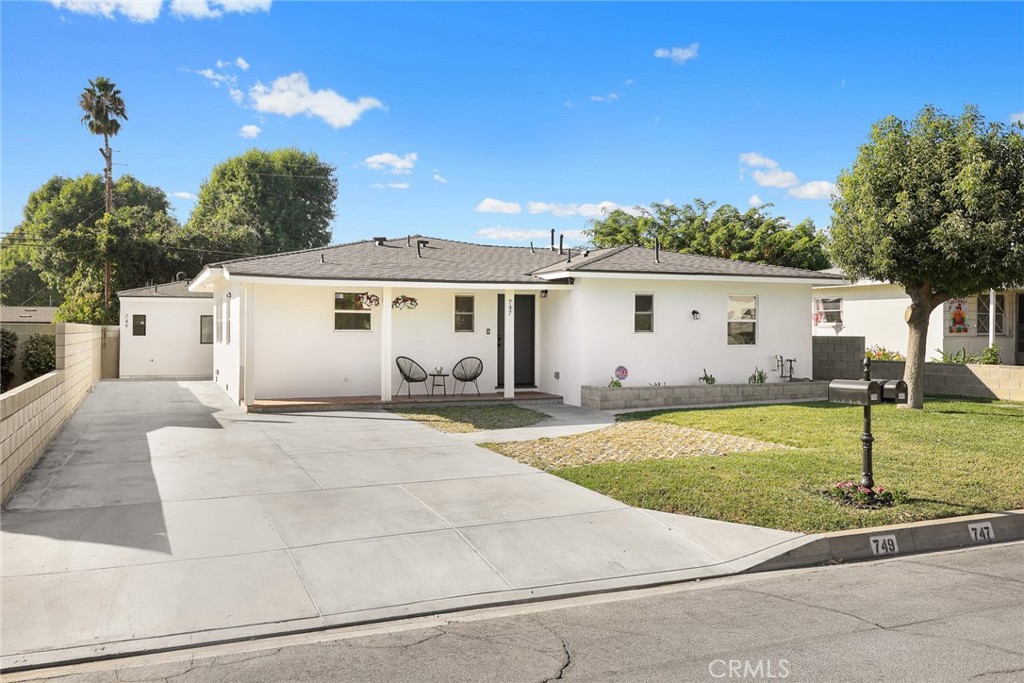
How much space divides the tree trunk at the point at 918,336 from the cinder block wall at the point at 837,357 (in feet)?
15.4

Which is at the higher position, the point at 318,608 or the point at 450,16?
the point at 450,16

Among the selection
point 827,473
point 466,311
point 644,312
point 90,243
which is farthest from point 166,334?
point 827,473

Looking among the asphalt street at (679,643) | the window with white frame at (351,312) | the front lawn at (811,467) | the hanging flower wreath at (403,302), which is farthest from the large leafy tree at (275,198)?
the asphalt street at (679,643)

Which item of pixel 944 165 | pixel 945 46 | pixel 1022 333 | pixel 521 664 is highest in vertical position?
pixel 945 46

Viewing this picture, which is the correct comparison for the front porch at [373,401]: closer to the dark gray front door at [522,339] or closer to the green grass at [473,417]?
the green grass at [473,417]

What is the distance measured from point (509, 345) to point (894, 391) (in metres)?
9.75

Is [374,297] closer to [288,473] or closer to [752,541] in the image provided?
[288,473]

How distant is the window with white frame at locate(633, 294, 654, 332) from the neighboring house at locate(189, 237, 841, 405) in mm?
27

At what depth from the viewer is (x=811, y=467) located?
352 inches

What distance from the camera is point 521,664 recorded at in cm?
420

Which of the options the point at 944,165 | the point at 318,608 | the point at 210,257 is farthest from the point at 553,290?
the point at 210,257

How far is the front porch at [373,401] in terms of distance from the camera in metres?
14.7

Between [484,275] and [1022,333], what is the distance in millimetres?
16764

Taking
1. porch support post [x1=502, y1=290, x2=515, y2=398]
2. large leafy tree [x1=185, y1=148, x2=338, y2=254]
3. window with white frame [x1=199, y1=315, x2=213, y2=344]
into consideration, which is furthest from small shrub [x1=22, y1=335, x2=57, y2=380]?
large leafy tree [x1=185, y1=148, x2=338, y2=254]
